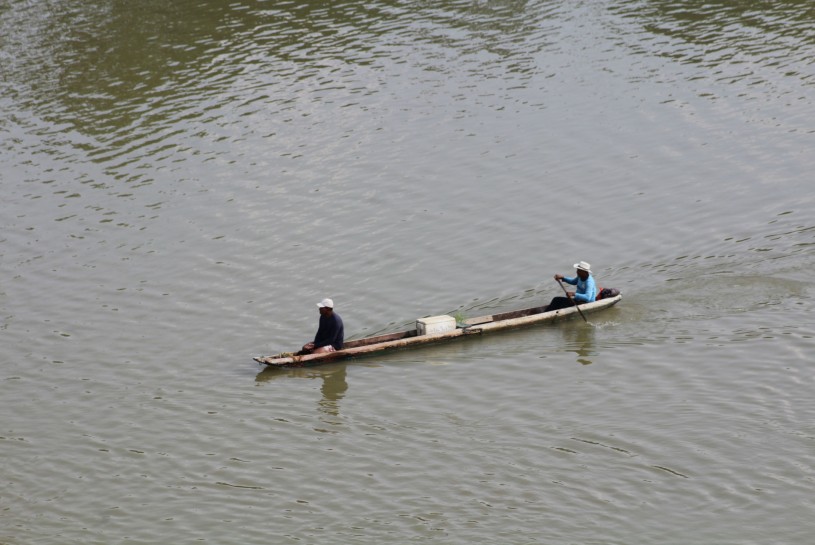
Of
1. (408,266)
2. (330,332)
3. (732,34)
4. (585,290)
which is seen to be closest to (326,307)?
(330,332)

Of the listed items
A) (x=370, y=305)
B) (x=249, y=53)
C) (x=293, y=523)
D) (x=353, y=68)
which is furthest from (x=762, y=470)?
(x=249, y=53)

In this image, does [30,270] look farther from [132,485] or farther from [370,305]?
[132,485]

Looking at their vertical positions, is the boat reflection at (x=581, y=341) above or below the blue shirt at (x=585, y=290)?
below

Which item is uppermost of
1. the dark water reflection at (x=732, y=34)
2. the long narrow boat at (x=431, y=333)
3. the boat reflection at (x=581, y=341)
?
the dark water reflection at (x=732, y=34)

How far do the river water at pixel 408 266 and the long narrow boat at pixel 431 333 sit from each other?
0.23m

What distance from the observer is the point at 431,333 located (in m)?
20.4

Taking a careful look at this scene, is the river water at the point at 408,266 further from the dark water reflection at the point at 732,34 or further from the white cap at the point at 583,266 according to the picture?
the white cap at the point at 583,266

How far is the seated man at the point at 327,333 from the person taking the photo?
65.4ft

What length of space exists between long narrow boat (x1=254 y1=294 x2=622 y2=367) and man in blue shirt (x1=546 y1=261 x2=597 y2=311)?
0.18 metres

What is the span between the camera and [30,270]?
80.2ft

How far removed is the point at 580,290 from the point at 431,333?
125 inches

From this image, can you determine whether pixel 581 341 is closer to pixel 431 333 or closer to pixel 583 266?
pixel 583 266

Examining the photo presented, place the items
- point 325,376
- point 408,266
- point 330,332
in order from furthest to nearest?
point 408,266 → point 330,332 → point 325,376

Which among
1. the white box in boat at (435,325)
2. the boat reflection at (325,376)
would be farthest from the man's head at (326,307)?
the white box in boat at (435,325)
